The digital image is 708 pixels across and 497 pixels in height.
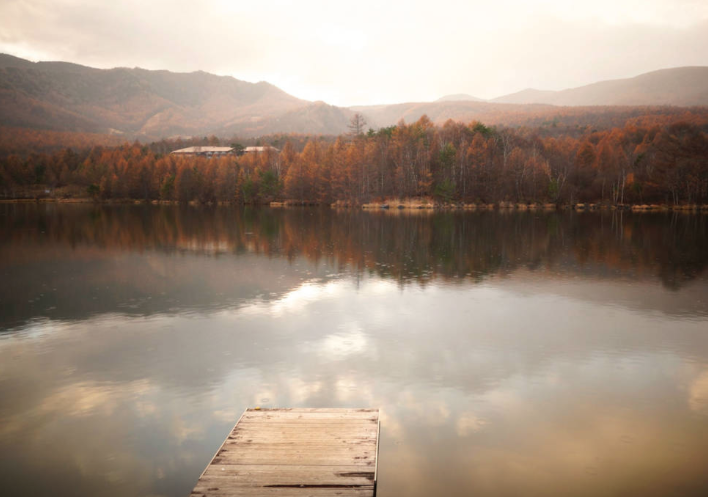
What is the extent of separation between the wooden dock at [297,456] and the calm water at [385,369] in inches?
23.6

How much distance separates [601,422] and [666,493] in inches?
76.3

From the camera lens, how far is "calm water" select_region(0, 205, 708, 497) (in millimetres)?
7090

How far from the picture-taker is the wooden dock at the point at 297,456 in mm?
5859

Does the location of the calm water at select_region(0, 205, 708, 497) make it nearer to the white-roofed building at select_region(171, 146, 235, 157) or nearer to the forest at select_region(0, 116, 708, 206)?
the forest at select_region(0, 116, 708, 206)

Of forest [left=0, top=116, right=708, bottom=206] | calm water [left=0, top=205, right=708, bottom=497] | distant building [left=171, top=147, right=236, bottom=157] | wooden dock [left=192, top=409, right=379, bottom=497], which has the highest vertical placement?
distant building [left=171, top=147, right=236, bottom=157]

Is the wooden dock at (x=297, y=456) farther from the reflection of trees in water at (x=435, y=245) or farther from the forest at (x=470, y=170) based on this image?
the forest at (x=470, y=170)

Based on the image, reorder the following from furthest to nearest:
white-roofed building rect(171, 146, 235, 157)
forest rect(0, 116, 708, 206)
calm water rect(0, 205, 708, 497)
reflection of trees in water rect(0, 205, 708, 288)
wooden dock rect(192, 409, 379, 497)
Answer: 1. white-roofed building rect(171, 146, 235, 157)
2. forest rect(0, 116, 708, 206)
3. reflection of trees in water rect(0, 205, 708, 288)
4. calm water rect(0, 205, 708, 497)
5. wooden dock rect(192, 409, 379, 497)

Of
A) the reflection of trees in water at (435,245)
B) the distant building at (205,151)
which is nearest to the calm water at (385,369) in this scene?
the reflection of trees in water at (435,245)

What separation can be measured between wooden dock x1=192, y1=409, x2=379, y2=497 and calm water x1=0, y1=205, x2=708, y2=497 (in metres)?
0.60

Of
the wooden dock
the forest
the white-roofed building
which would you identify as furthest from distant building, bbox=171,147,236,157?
the wooden dock

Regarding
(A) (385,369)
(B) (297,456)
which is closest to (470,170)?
(A) (385,369)

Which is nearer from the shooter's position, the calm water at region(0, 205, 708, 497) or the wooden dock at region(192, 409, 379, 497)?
the wooden dock at region(192, 409, 379, 497)

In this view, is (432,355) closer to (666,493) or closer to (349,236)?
(666,493)

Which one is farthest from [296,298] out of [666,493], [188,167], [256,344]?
[188,167]
